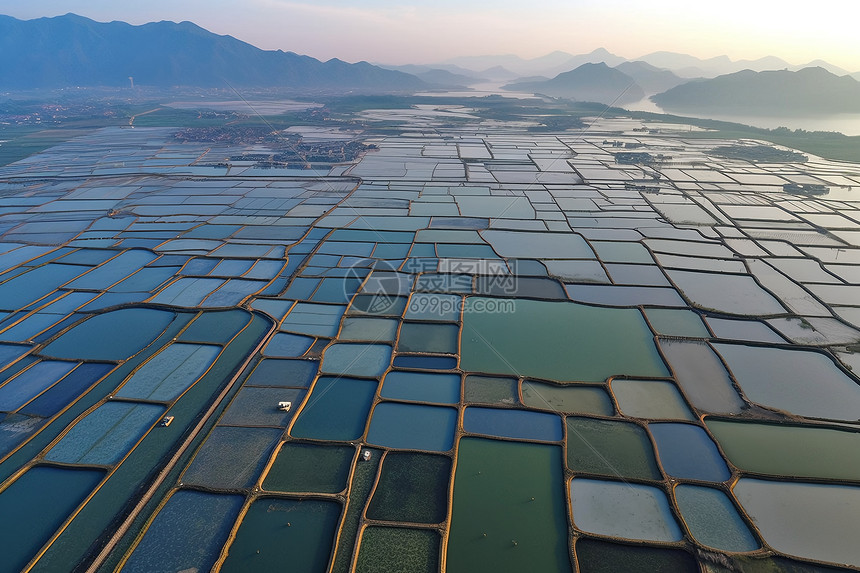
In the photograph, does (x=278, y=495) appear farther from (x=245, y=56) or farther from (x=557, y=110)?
(x=245, y=56)

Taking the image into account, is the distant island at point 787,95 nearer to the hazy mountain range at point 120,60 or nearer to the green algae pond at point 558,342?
the green algae pond at point 558,342

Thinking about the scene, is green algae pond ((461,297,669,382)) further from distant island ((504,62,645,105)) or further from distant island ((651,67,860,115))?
distant island ((504,62,645,105))

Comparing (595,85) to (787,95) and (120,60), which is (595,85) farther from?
(120,60)

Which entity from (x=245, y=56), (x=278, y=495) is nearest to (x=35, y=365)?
(x=278, y=495)

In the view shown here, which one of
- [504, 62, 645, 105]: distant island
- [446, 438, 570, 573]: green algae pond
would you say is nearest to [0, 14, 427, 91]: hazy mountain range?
[504, 62, 645, 105]: distant island

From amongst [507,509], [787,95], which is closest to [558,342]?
[507,509]

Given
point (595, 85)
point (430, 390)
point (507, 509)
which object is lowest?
point (507, 509)
